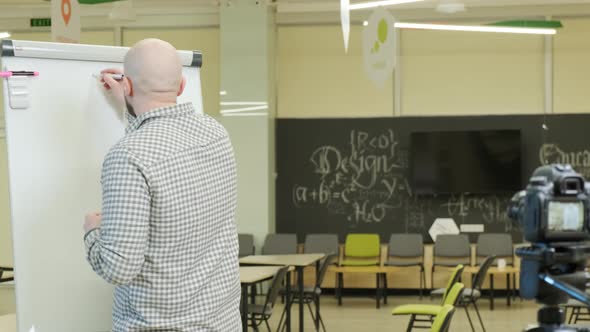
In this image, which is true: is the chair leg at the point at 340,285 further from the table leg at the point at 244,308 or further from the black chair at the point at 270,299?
the table leg at the point at 244,308

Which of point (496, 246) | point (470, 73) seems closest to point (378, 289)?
point (496, 246)

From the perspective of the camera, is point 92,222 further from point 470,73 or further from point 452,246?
point 470,73

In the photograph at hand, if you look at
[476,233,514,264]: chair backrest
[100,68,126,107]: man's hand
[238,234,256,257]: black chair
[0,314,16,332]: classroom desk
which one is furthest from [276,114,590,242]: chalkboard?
[100,68,126,107]: man's hand

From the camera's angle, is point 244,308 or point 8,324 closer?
point 8,324

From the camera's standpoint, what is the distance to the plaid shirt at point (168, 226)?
7.30ft

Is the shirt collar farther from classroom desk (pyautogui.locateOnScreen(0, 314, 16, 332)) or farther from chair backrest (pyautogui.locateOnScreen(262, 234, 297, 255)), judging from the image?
chair backrest (pyautogui.locateOnScreen(262, 234, 297, 255))

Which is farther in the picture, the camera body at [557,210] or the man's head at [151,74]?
the man's head at [151,74]

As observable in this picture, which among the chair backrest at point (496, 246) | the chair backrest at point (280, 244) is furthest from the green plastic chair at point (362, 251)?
the chair backrest at point (496, 246)

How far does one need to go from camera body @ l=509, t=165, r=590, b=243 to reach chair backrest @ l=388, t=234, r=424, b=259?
10177mm

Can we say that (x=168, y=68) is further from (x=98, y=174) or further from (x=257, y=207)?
(x=257, y=207)

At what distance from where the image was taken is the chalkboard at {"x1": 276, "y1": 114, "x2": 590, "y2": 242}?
41.0 ft

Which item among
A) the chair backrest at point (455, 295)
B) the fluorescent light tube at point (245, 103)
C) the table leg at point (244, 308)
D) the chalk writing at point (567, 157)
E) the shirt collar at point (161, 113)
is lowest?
the table leg at point (244, 308)

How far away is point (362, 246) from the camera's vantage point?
493 inches

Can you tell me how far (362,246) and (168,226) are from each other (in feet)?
34.0
